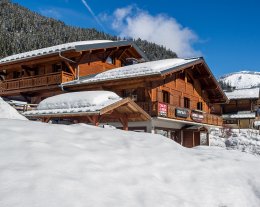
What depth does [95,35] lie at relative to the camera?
94.7 meters

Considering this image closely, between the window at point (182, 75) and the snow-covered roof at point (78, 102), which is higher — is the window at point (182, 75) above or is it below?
above

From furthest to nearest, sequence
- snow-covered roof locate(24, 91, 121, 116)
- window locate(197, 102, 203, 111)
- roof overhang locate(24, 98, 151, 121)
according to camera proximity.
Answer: window locate(197, 102, 203, 111)
snow-covered roof locate(24, 91, 121, 116)
roof overhang locate(24, 98, 151, 121)

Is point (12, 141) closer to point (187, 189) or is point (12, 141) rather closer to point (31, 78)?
point (187, 189)

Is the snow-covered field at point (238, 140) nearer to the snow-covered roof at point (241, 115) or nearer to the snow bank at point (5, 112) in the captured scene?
the snow-covered roof at point (241, 115)

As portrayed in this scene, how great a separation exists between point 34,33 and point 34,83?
218 feet

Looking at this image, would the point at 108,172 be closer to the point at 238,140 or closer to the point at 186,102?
the point at 186,102

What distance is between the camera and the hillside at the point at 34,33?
7150 cm

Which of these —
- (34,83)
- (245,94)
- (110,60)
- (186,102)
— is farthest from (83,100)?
(245,94)

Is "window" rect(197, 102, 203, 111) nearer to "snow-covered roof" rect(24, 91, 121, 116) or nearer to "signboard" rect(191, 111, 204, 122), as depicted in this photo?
"signboard" rect(191, 111, 204, 122)

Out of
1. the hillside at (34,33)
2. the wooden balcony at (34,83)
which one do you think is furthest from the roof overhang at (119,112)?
the hillside at (34,33)

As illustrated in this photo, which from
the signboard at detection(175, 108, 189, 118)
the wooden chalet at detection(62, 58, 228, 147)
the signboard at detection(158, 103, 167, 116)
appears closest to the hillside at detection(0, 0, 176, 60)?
the wooden chalet at detection(62, 58, 228, 147)

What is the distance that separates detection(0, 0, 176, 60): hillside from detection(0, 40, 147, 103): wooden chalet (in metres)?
41.3

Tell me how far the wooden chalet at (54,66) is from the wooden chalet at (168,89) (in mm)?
1354

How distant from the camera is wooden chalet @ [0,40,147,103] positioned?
73.3 feet
